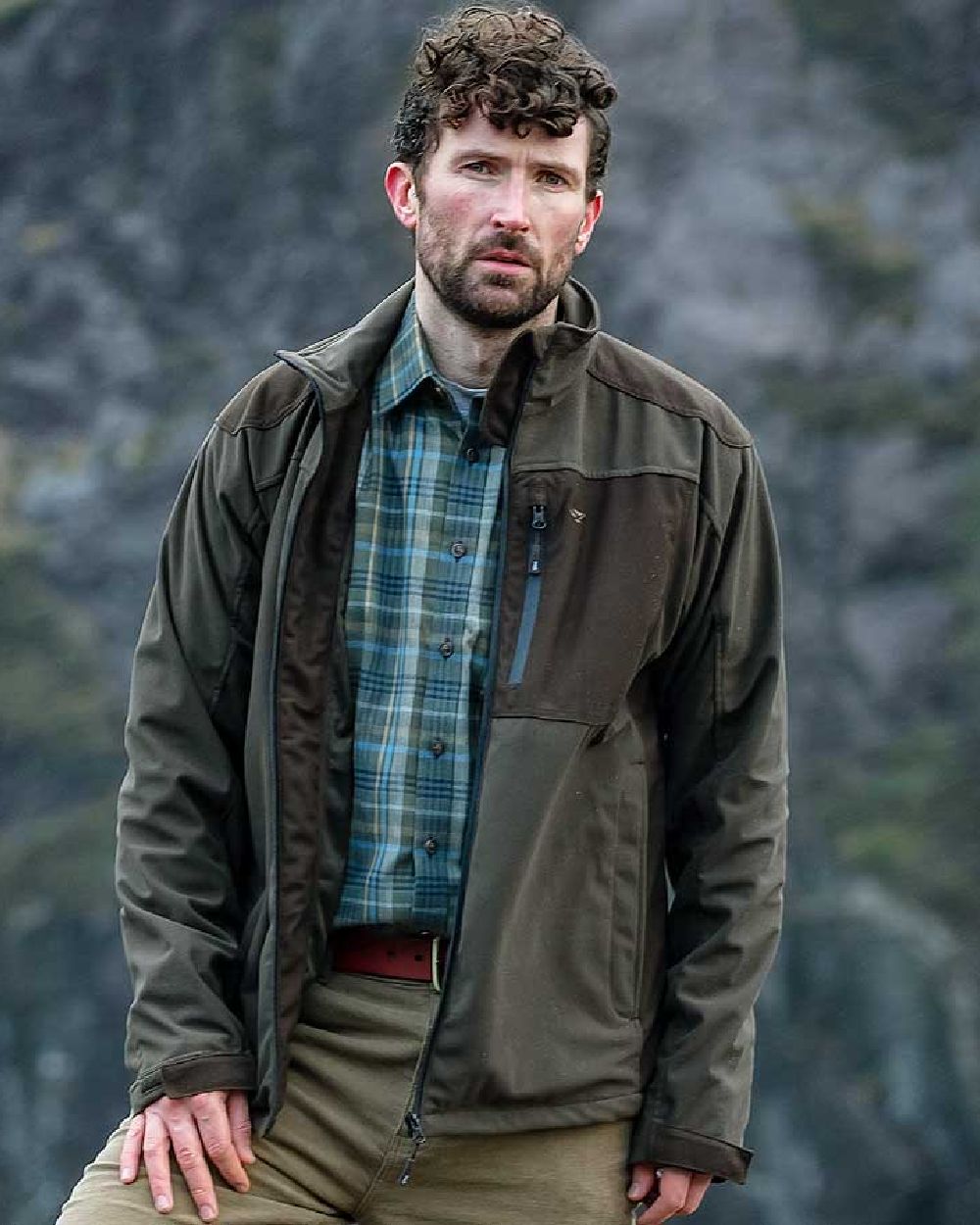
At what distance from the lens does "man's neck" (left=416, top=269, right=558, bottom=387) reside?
2236 mm

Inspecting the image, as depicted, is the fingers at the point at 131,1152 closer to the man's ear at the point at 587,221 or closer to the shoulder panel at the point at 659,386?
the shoulder panel at the point at 659,386

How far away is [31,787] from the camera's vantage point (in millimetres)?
6070

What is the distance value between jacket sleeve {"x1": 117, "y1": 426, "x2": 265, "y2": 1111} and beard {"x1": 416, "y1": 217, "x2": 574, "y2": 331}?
0.28 meters

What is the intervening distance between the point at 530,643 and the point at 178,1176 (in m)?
0.64

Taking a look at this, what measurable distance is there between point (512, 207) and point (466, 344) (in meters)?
0.16

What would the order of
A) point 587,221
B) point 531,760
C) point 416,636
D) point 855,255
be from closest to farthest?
point 531,760 → point 416,636 → point 587,221 → point 855,255

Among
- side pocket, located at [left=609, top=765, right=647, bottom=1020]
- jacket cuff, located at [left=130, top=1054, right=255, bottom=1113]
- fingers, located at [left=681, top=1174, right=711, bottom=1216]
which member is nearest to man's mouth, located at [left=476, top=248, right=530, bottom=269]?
side pocket, located at [left=609, top=765, right=647, bottom=1020]

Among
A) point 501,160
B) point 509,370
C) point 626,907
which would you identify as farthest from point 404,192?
point 626,907

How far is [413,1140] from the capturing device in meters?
2.10

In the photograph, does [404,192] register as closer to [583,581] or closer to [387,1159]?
[583,581]

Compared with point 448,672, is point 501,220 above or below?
above

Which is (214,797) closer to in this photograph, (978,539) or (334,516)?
(334,516)

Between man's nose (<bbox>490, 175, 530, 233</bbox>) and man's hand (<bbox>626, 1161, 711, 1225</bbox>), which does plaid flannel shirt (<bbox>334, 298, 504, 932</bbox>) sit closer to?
man's nose (<bbox>490, 175, 530, 233</bbox>)

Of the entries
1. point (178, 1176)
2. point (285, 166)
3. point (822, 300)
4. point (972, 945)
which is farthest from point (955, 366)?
point (178, 1176)
